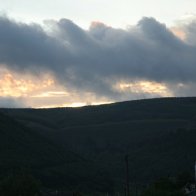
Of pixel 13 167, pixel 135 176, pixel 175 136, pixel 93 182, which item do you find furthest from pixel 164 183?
pixel 175 136

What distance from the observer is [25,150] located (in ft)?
427

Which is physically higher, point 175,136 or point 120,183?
point 175,136

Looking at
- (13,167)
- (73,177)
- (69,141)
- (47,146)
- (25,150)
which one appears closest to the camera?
(13,167)

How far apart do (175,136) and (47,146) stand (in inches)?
1592

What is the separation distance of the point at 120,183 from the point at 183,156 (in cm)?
2249

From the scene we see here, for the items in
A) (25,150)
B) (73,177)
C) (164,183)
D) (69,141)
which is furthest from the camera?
(69,141)

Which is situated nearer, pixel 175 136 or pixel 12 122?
pixel 12 122

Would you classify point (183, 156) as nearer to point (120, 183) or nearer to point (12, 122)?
point (120, 183)

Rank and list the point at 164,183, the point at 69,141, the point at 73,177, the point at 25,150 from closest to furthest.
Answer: the point at 164,183 < the point at 73,177 < the point at 25,150 < the point at 69,141

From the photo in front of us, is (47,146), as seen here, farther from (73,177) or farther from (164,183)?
(164,183)

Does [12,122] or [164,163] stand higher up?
[12,122]

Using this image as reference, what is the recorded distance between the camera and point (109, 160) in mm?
176000

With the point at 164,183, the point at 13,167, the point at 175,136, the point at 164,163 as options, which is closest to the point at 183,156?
the point at 164,163

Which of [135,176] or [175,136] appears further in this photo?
[175,136]
